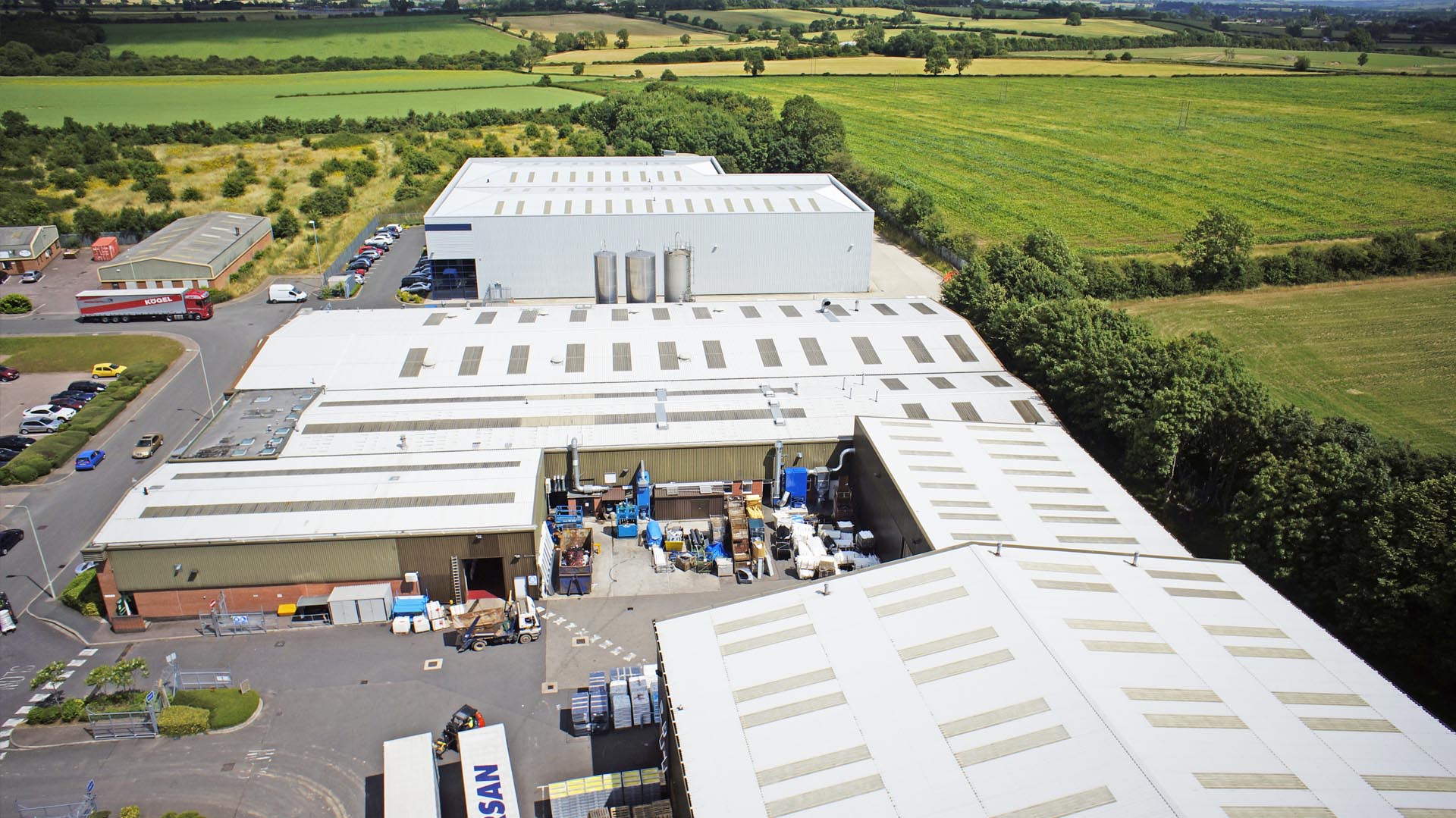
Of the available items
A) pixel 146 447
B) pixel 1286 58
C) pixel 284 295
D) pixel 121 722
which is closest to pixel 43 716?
pixel 121 722

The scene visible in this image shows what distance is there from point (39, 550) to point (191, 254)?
37.8 meters

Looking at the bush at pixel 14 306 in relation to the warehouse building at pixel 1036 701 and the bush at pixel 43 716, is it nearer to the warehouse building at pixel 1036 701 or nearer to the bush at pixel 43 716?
the bush at pixel 43 716

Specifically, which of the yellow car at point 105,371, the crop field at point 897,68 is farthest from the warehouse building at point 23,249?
the crop field at point 897,68

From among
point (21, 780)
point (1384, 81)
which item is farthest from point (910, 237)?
point (1384, 81)

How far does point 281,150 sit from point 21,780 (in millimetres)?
91529

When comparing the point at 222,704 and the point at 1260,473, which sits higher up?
the point at 1260,473

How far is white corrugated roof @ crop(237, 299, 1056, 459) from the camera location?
41.3 metres

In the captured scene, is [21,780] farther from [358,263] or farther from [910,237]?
[910,237]

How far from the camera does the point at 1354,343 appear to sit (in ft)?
192

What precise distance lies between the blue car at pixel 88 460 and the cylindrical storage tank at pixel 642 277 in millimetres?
32760

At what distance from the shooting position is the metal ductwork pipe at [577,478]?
3981 cm

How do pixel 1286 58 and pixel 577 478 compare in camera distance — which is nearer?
pixel 577 478

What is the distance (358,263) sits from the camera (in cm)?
7344

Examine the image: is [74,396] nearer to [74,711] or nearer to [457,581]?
[74,711]
